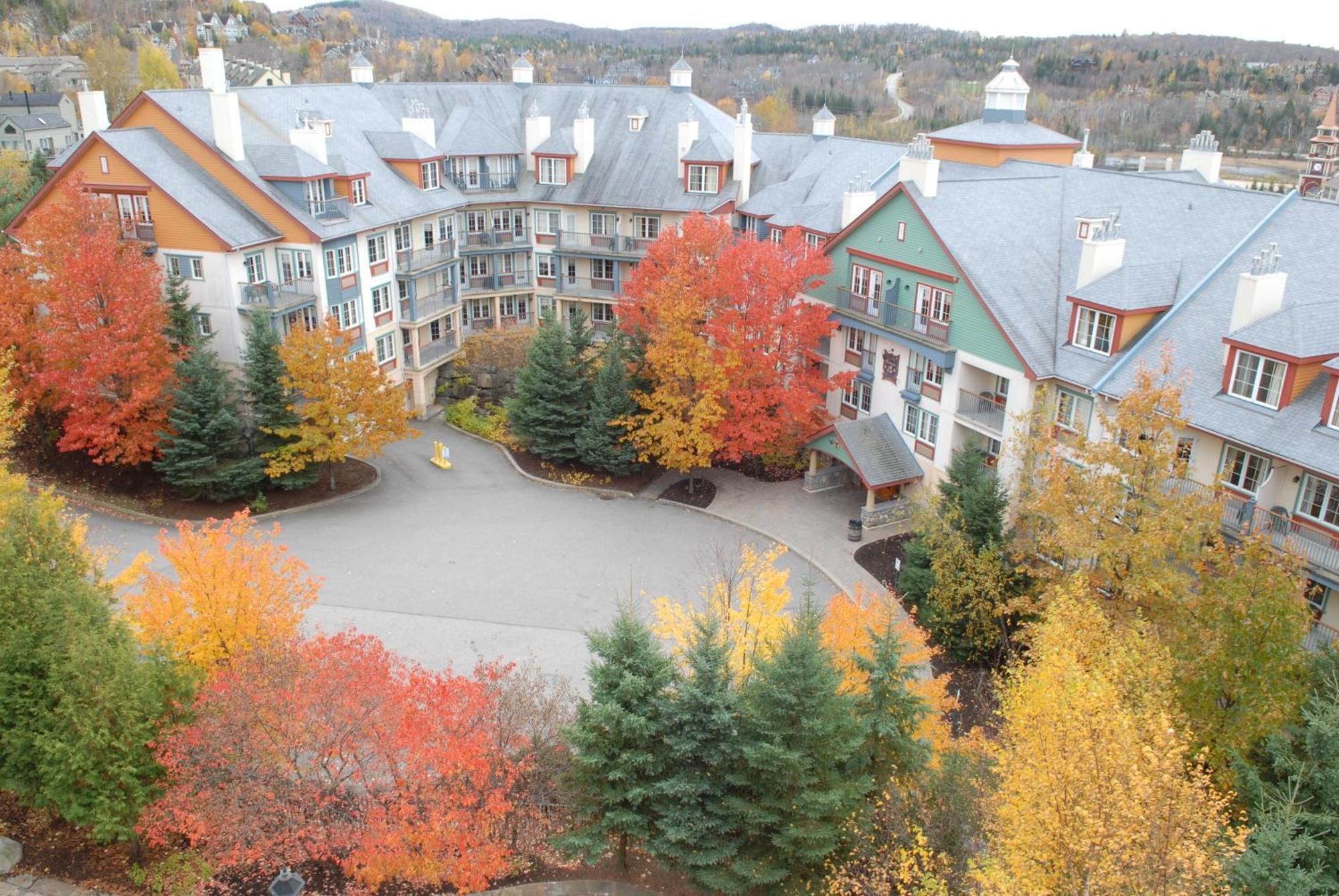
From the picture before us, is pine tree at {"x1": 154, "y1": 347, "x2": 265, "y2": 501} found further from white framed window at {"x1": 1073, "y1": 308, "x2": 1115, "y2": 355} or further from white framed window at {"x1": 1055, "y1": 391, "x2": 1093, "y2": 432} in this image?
white framed window at {"x1": 1073, "y1": 308, "x2": 1115, "y2": 355}

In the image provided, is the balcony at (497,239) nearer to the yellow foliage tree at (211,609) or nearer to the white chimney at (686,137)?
the white chimney at (686,137)

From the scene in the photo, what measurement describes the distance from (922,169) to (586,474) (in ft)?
62.3

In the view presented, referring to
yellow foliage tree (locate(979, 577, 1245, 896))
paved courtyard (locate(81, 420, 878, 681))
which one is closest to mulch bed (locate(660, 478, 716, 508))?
paved courtyard (locate(81, 420, 878, 681))

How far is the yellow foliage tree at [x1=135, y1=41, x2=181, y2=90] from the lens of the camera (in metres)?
91.1

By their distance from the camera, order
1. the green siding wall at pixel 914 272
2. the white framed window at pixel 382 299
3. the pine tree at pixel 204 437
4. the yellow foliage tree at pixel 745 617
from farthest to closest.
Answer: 1. the white framed window at pixel 382 299
2. the pine tree at pixel 204 437
3. the green siding wall at pixel 914 272
4. the yellow foliage tree at pixel 745 617

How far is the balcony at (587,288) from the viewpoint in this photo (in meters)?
52.9

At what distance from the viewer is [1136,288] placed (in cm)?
3183

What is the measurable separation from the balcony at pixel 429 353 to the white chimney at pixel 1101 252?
102ft

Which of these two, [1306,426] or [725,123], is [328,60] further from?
[1306,426]

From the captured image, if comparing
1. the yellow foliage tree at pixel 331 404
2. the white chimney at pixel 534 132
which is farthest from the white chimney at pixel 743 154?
the yellow foliage tree at pixel 331 404

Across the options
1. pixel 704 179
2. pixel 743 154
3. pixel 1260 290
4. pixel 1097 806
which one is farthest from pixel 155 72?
pixel 1097 806

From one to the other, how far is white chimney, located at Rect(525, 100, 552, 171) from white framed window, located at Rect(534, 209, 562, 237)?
2.98m

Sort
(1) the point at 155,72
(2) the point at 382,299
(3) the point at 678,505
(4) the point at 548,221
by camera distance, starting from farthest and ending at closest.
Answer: (1) the point at 155,72
(4) the point at 548,221
(2) the point at 382,299
(3) the point at 678,505

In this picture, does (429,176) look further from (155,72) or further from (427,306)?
(155,72)
